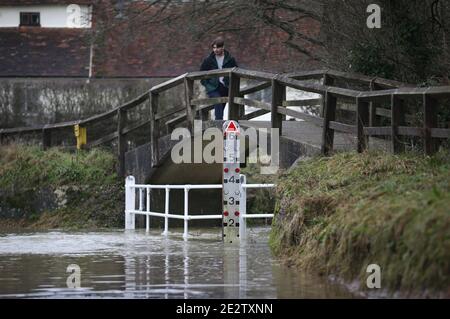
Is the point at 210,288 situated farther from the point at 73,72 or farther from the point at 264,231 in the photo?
the point at 73,72

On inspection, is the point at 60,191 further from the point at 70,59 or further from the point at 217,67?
the point at 70,59

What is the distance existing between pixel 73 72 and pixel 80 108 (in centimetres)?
423

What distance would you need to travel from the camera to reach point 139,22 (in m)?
26.8

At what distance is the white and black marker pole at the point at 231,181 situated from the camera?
1714 centimetres

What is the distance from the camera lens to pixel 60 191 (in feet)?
80.9

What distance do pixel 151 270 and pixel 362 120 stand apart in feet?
14.3

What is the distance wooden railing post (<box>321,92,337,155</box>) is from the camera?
16.2 meters

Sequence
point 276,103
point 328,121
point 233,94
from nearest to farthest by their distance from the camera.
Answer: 1. point 328,121
2. point 276,103
3. point 233,94

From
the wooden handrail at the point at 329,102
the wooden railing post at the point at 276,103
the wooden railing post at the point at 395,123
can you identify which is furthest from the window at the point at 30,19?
the wooden railing post at the point at 395,123

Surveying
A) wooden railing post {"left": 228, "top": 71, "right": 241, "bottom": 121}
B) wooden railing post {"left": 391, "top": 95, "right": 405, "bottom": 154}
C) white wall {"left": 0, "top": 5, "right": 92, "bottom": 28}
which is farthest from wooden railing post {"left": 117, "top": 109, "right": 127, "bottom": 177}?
white wall {"left": 0, "top": 5, "right": 92, "bottom": 28}

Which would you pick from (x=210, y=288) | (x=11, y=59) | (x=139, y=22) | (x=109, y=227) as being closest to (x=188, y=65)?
(x=11, y=59)

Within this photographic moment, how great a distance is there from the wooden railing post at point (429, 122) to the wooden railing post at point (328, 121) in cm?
278

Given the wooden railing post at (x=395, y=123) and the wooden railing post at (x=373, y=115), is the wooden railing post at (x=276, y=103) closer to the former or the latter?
the wooden railing post at (x=373, y=115)

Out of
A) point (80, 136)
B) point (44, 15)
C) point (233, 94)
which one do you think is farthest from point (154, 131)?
point (44, 15)
